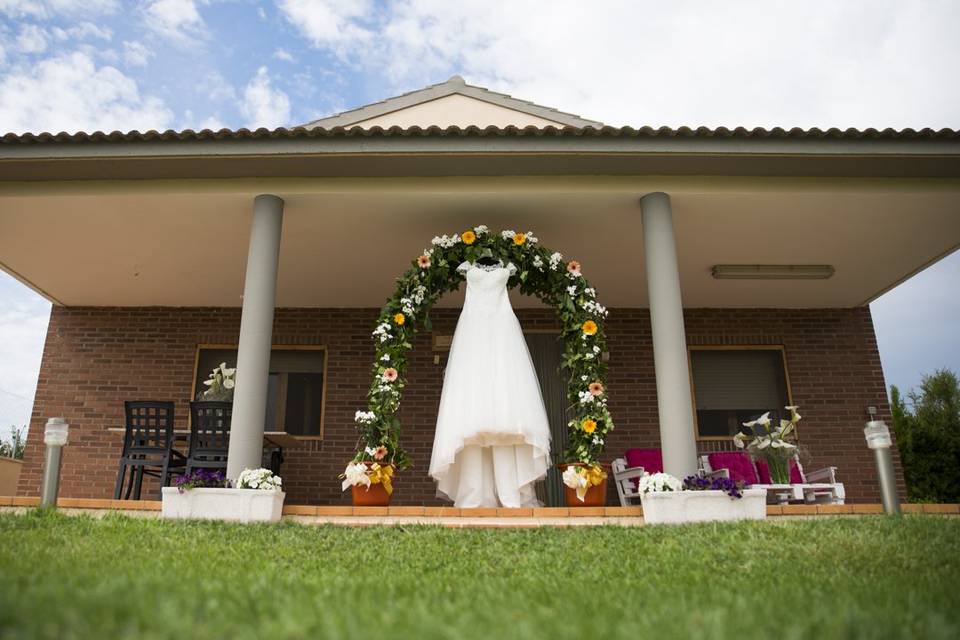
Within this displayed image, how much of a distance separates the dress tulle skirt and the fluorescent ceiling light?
9.81 ft

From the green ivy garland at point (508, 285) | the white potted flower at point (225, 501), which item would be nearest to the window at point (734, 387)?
the green ivy garland at point (508, 285)

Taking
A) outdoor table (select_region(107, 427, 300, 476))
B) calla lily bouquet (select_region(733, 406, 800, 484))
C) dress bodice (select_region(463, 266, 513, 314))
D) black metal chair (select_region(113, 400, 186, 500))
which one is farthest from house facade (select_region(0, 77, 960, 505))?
calla lily bouquet (select_region(733, 406, 800, 484))

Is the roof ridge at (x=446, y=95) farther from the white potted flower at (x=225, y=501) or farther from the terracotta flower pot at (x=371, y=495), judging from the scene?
the white potted flower at (x=225, y=501)

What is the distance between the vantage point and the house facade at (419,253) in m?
5.49

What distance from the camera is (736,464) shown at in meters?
7.64

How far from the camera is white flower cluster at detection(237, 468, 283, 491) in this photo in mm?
4883

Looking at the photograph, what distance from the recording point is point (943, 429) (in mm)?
→ 9430

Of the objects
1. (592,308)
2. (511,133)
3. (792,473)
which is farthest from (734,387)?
(511,133)

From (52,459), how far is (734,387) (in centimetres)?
698

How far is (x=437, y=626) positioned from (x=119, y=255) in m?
6.46

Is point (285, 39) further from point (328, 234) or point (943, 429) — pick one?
point (943, 429)

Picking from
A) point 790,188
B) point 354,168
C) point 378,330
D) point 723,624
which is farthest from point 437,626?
point 790,188

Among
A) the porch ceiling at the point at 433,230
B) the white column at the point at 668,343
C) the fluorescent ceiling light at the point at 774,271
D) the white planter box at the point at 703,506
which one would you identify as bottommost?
the white planter box at the point at 703,506

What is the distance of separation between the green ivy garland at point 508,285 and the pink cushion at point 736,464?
263 cm
